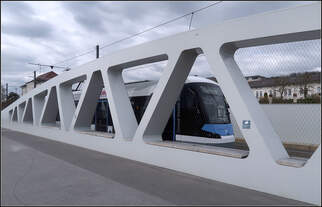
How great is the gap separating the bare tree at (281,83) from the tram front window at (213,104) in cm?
243

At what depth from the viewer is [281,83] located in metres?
7.30

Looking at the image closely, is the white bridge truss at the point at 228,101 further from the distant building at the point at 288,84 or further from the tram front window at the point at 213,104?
the tram front window at the point at 213,104

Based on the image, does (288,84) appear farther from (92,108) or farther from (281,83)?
(92,108)

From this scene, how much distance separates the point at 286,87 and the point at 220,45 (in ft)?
8.61

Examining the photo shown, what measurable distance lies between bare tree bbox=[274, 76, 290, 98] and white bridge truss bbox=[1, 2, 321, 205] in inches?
35.8

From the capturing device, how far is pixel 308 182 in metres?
5.04

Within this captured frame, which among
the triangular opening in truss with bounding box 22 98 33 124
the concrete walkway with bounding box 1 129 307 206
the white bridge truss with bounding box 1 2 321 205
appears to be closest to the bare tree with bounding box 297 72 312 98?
the white bridge truss with bounding box 1 2 321 205

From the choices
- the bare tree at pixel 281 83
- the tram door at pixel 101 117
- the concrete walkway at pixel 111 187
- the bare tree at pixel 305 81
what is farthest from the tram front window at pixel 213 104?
the tram door at pixel 101 117

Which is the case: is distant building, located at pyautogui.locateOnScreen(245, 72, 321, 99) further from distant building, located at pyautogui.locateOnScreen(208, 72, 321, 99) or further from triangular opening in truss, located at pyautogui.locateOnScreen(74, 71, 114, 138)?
triangular opening in truss, located at pyautogui.locateOnScreen(74, 71, 114, 138)

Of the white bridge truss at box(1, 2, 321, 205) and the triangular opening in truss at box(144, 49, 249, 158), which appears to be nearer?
the white bridge truss at box(1, 2, 321, 205)

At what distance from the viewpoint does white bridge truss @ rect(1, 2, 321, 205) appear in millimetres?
5293

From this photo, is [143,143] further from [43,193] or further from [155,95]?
[43,193]

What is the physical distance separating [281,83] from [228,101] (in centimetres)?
→ 176

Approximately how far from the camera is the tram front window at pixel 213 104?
9.94m
